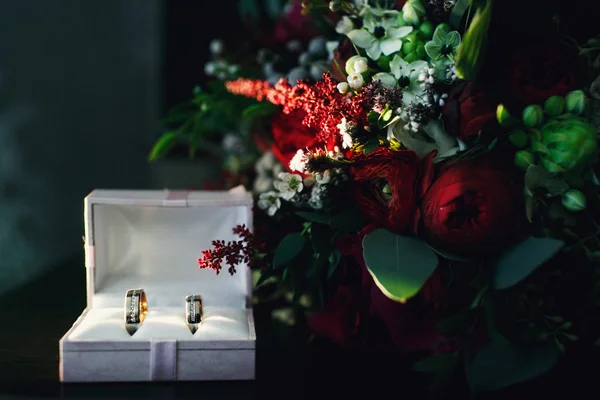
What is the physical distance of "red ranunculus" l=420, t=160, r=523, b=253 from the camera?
58 cm

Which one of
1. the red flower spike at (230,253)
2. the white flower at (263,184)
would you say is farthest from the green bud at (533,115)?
the white flower at (263,184)

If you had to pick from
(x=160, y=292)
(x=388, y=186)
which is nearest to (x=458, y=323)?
(x=388, y=186)

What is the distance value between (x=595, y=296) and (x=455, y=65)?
271 mm

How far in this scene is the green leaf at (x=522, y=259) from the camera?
1.81 ft

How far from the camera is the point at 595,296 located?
0.66 meters

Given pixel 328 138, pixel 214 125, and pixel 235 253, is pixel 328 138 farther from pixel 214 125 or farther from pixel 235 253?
pixel 214 125

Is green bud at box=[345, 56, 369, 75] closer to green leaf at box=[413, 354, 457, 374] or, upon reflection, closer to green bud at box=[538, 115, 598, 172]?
green bud at box=[538, 115, 598, 172]

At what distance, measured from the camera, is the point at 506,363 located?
1.91 feet

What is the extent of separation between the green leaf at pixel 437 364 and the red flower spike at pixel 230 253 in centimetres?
22

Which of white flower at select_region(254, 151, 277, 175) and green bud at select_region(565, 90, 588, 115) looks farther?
white flower at select_region(254, 151, 277, 175)

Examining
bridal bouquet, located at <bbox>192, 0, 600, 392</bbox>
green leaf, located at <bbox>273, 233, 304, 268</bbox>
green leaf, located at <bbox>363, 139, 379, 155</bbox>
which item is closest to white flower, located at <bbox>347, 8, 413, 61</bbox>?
bridal bouquet, located at <bbox>192, 0, 600, 392</bbox>

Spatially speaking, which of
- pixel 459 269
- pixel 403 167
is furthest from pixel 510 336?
pixel 403 167

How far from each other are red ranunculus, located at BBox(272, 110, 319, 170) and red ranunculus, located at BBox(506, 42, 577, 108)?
0.22 m

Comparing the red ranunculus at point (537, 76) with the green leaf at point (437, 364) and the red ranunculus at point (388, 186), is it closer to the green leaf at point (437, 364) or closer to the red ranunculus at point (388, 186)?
the red ranunculus at point (388, 186)
